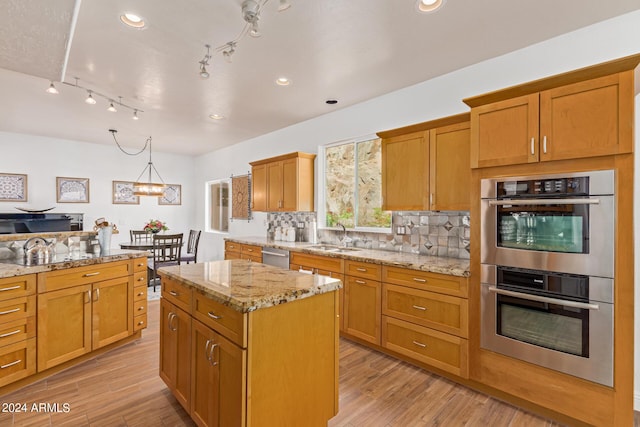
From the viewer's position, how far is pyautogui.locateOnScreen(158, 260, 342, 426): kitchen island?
1499 mm

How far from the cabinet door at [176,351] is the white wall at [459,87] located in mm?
2929

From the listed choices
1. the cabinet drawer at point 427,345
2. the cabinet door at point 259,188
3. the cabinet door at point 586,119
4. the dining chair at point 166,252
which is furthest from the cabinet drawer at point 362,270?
the dining chair at point 166,252

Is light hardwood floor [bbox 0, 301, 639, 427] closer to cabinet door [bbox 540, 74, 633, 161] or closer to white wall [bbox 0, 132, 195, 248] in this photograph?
cabinet door [bbox 540, 74, 633, 161]

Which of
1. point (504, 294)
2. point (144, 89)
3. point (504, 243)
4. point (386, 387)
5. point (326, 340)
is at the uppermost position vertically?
point (144, 89)

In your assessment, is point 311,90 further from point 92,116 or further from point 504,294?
Result: point 92,116

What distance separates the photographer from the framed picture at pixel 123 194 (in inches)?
266

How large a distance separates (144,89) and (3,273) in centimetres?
232

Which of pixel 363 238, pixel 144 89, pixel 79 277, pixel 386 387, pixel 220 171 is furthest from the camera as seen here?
pixel 220 171

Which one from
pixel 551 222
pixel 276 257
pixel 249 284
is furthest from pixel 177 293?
pixel 551 222

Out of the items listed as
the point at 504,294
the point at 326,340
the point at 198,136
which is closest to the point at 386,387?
the point at 326,340

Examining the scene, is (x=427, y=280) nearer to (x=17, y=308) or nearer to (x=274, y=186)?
(x=274, y=186)

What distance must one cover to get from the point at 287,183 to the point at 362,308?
2.26 meters

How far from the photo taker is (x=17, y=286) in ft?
7.63

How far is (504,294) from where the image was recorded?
7.39ft
